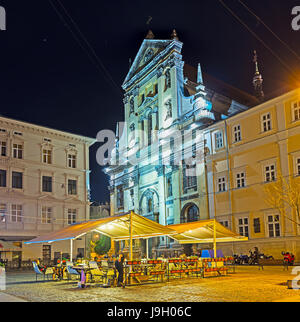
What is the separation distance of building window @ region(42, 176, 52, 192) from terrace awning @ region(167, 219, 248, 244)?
21.4 m

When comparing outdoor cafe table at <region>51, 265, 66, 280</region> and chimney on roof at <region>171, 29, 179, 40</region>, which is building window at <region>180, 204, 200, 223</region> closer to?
chimney on roof at <region>171, 29, 179, 40</region>

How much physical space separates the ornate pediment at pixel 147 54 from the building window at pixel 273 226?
70.7 feet

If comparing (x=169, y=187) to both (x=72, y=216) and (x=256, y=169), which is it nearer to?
(x=72, y=216)

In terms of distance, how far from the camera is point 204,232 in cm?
2098

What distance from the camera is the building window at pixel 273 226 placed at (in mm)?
27359

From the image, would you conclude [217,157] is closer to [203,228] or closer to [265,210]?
[265,210]

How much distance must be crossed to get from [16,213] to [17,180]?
10.6 feet

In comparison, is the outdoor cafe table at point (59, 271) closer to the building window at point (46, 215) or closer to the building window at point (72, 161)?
the building window at point (46, 215)

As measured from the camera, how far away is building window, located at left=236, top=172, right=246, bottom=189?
98.7 ft

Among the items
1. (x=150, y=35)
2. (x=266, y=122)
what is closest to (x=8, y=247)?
(x=266, y=122)

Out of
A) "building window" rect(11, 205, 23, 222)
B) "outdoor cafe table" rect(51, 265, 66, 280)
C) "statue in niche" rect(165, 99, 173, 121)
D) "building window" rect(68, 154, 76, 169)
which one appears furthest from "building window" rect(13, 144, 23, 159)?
"outdoor cafe table" rect(51, 265, 66, 280)

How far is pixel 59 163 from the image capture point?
41719mm
